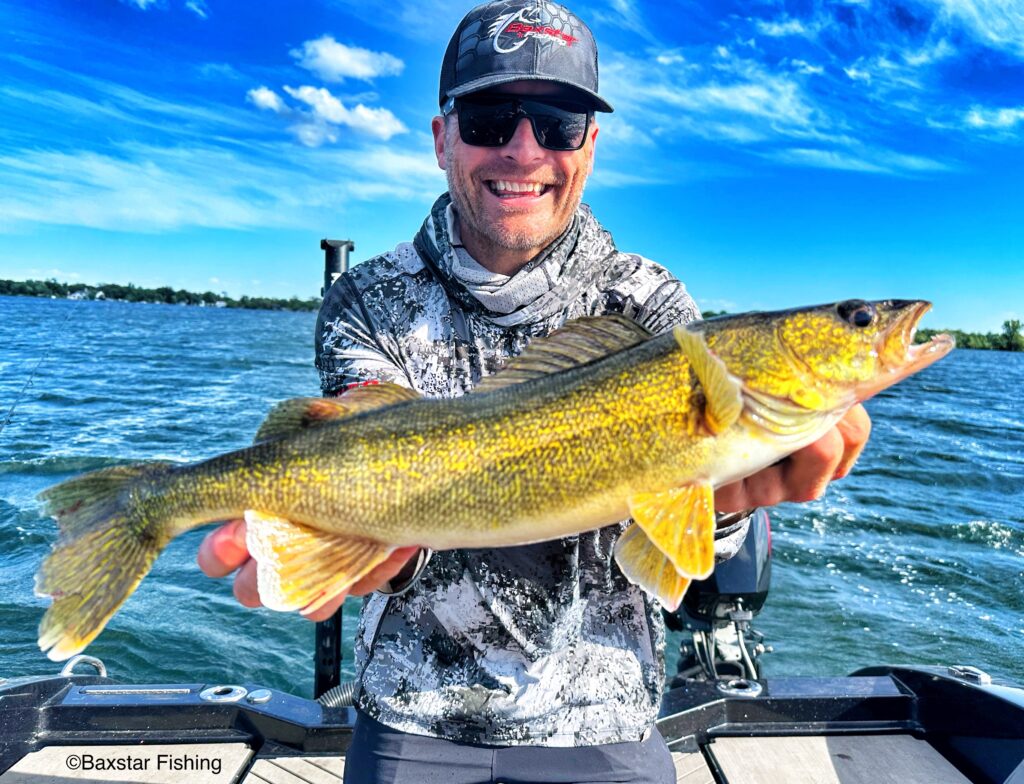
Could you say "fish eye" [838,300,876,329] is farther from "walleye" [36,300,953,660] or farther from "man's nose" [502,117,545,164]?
"man's nose" [502,117,545,164]

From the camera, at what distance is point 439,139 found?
400cm

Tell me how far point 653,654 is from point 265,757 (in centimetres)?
249

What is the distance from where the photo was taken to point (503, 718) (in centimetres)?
312

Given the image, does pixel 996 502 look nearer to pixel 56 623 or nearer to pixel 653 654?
pixel 653 654

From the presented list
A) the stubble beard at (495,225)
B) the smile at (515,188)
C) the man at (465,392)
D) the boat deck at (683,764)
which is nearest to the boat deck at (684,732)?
the boat deck at (683,764)

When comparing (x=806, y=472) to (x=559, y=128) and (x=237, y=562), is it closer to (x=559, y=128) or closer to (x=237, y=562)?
(x=559, y=128)

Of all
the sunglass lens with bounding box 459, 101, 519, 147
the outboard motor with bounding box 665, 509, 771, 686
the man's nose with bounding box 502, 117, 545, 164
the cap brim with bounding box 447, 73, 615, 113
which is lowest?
the outboard motor with bounding box 665, 509, 771, 686

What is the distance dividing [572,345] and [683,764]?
9.30 ft

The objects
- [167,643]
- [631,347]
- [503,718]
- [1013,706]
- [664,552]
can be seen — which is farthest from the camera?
[167,643]

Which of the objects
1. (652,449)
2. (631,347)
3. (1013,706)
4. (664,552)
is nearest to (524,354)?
(631,347)

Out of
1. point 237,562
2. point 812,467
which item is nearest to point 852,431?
point 812,467

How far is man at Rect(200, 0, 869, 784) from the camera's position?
10.3 ft

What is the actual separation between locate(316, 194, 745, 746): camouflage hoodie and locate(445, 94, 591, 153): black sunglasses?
1.77ft

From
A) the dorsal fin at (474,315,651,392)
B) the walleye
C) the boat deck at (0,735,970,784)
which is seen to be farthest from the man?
the boat deck at (0,735,970,784)
